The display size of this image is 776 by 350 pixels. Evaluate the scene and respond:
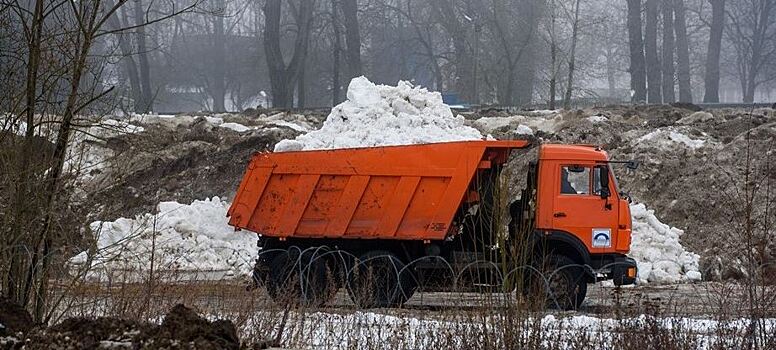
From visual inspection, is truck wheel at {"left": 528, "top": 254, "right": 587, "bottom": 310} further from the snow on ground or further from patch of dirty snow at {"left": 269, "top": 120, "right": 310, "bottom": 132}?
patch of dirty snow at {"left": 269, "top": 120, "right": 310, "bottom": 132}

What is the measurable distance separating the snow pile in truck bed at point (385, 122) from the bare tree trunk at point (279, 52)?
18650mm

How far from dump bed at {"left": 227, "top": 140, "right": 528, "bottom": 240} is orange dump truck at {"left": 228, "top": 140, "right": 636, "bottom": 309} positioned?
2 centimetres

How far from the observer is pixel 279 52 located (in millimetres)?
42438

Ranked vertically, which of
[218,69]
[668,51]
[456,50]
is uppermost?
[218,69]

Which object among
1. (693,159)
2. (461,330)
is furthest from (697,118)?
(461,330)

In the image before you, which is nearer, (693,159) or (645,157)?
(693,159)

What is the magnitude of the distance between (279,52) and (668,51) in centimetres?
1720

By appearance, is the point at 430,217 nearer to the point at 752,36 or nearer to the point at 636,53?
the point at 636,53

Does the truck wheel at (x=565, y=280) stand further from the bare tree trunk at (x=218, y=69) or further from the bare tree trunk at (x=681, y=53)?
the bare tree trunk at (x=218, y=69)

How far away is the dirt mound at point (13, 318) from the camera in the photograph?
26.6ft

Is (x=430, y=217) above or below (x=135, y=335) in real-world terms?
above

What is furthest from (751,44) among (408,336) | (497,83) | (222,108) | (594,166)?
(408,336)

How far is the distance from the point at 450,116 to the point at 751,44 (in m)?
39.1

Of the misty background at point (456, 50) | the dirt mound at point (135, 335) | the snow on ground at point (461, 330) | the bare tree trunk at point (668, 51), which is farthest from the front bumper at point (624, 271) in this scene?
the bare tree trunk at point (668, 51)
